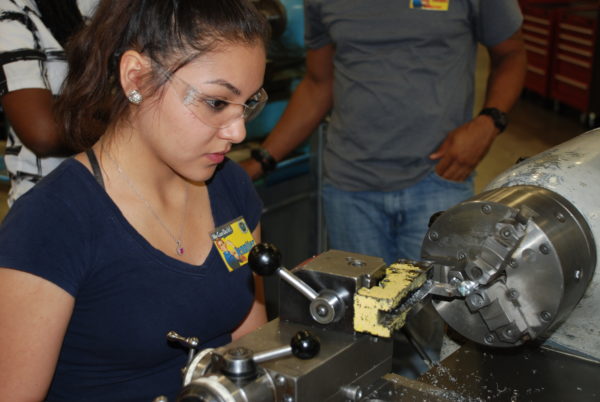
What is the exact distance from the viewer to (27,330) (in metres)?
0.95

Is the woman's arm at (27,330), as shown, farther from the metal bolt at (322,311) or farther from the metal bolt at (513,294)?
the metal bolt at (513,294)

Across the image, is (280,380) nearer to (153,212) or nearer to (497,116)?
(153,212)

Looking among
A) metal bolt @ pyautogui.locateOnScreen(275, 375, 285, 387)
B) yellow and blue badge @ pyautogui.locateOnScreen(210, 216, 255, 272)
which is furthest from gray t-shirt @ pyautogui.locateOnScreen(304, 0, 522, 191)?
metal bolt @ pyautogui.locateOnScreen(275, 375, 285, 387)

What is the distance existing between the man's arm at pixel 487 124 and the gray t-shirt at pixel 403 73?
0.04 m

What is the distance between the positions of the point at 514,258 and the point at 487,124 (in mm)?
966

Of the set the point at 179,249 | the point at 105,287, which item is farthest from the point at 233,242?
the point at 105,287

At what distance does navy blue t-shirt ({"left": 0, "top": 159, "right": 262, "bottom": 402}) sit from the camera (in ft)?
3.22

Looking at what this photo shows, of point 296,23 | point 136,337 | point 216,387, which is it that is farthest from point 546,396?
point 296,23

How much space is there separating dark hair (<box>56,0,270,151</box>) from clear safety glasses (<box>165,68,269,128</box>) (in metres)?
0.03

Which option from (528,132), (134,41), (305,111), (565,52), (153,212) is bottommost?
(528,132)

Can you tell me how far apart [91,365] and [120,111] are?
0.39m

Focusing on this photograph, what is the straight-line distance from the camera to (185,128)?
1.02 meters

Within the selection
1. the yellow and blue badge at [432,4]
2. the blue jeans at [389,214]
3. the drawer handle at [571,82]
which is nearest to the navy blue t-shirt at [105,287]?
the blue jeans at [389,214]

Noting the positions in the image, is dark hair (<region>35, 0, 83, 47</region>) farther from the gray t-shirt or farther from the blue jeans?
the blue jeans
